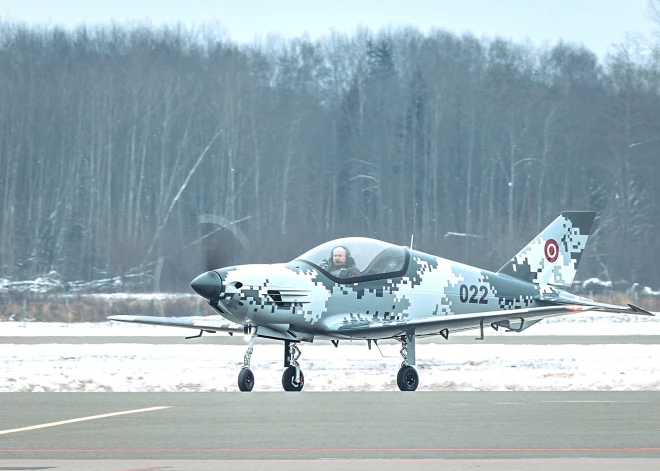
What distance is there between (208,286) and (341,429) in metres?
6.66

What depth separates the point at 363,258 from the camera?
20.4 m

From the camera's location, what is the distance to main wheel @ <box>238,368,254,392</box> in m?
18.7

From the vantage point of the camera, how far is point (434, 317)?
64.6ft

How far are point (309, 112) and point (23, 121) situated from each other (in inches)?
709

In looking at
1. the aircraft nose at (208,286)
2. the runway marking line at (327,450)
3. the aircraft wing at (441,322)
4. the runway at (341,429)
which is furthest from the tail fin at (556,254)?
the runway marking line at (327,450)

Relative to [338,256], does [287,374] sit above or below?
below

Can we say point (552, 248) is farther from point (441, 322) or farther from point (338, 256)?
point (338, 256)

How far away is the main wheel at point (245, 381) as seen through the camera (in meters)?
18.7

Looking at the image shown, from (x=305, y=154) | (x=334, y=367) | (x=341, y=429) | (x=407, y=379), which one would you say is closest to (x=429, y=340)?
(x=334, y=367)

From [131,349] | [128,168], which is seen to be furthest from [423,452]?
[128,168]

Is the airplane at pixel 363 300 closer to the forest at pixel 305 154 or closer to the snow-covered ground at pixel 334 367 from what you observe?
the snow-covered ground at pixel 334 367

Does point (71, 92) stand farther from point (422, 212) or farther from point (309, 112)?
point (422, 212)

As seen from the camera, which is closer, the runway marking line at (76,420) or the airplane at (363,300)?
the runway marking line at (76,420)

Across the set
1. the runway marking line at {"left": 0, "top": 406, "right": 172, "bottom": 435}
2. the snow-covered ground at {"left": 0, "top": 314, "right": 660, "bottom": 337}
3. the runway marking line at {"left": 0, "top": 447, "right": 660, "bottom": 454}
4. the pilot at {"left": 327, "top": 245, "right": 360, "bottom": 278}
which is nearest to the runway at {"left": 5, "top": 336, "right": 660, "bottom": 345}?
the snow-covered ground at {"left": 0, "top": 314, "right": 660, "bottom": 337}
